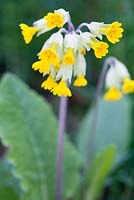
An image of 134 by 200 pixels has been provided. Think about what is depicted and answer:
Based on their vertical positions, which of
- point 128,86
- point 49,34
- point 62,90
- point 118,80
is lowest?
point 62,90

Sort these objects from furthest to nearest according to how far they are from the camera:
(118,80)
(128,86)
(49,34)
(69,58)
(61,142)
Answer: (49,34)
(118,80)
(128,86)
(61,142)
(69,58)

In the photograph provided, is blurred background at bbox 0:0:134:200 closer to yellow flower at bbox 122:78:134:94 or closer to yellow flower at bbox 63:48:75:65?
yellow flower at bbox 122:78:134:94

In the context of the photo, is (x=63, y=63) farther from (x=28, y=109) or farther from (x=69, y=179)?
(x=69, y=179)

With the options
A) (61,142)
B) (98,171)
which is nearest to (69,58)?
(61,142)

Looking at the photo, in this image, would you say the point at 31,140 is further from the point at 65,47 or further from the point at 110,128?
the point at 65,47

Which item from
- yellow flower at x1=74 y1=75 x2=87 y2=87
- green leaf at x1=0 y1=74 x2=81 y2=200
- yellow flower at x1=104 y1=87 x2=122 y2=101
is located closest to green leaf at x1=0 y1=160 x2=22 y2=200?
green leaf at x1=0 y1=74 x2=81 y2=200

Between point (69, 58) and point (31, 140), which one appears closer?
point (69, 58)
